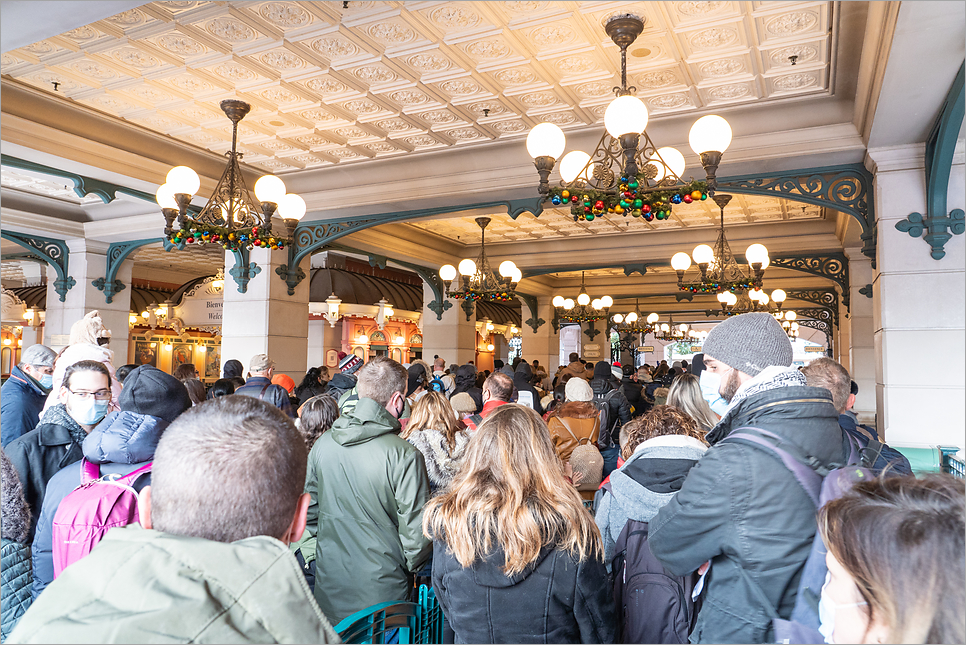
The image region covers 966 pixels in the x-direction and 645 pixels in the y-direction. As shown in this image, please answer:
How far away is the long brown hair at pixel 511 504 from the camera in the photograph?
1797 mm

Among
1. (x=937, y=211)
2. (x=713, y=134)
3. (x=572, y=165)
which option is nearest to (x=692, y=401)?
(x=713, y=134)

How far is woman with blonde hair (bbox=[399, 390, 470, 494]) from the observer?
11.2 ft

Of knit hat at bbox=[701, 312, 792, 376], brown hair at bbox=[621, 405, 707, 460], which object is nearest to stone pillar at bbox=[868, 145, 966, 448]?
brown hair at bbox=[621, 405, 707, 460]

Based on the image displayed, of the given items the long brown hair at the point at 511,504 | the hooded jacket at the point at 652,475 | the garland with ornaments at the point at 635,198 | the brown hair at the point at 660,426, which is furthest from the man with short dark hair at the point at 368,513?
the garland with ornaments at the point at 635,198

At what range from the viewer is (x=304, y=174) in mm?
7441

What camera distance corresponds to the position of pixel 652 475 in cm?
222

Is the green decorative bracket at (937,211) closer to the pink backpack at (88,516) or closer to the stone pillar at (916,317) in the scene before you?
the stone pillar at (916,317)

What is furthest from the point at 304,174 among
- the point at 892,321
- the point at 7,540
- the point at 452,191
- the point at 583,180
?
the point at 892,321

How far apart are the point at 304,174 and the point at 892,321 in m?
6.50

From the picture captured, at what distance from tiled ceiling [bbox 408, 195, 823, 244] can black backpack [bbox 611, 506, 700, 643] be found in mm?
6953

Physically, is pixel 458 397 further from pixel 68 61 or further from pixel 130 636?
pixel 130 636

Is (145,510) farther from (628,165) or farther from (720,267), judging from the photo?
(720,267)

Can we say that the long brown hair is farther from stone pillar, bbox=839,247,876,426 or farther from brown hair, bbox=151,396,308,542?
stone pillar, bbox=839,247,876,426

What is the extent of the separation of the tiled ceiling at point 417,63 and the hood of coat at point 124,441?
3.17 meters
